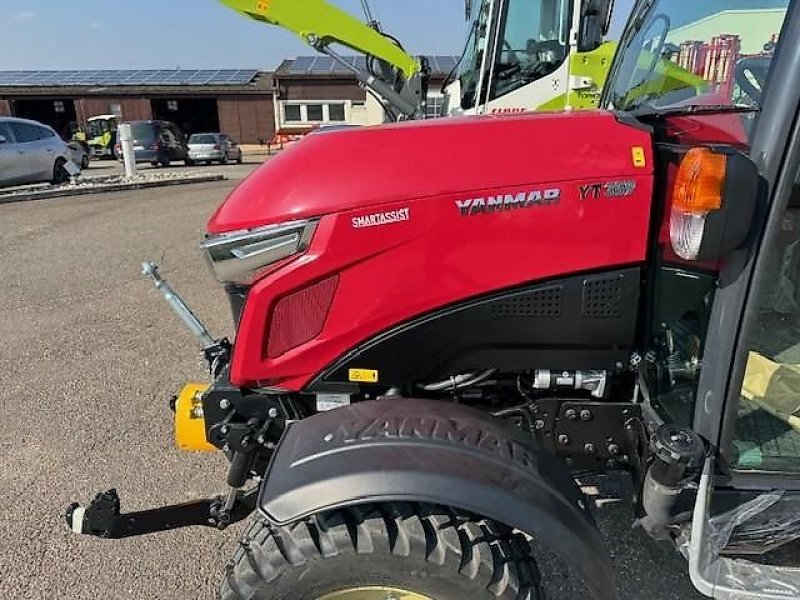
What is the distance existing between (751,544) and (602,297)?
2.66 feet

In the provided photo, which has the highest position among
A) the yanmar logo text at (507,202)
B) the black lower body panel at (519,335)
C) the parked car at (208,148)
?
the yanmar logo text at (507,202)

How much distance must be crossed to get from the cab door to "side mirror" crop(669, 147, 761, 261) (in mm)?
75

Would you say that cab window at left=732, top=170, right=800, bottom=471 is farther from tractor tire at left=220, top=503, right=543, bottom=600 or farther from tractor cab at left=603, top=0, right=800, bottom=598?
tractor tire at left=220, top=503, right=543, bottom=600

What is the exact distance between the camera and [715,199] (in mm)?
1485

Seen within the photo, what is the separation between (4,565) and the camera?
8.33ft

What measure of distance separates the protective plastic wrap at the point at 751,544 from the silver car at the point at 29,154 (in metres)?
15.0

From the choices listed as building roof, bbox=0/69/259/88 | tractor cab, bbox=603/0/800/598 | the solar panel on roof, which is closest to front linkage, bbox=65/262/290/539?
tractor cab, bbox=603/0/800/598

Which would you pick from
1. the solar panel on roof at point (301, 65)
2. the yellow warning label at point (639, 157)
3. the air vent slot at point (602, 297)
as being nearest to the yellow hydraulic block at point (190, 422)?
the air vent slot at point (602, 297)

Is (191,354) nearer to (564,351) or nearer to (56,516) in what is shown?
(56,516)

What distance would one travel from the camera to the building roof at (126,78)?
3566 centimetres

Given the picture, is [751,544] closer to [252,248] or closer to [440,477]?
[440,477]

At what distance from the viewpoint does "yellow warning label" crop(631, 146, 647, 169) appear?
5.75 ft

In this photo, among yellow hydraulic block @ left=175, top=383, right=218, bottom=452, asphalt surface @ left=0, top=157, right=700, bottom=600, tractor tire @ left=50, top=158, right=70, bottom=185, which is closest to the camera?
yellow hydraulic block @ left=175, top=383, right=218, bottom=452

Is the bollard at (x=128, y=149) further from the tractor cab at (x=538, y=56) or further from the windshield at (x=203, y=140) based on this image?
the tractor cab at (x=538, y=56)
